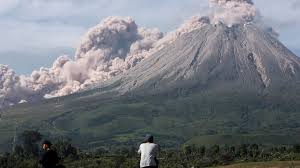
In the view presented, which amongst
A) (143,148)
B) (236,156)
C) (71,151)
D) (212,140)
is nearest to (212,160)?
(236,156)

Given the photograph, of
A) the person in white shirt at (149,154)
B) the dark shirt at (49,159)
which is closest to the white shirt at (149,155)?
the person in white shirt at (149,154)

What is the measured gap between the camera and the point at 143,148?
74.4 ft

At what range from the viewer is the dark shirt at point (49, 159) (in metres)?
22.9

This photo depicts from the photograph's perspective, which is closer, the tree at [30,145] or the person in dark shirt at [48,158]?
the person in dark shirt at [48,158]

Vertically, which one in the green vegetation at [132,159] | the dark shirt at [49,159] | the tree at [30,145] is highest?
the tree at [30,145]

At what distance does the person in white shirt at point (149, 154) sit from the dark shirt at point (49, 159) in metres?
3.01

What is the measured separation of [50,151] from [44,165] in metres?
0.51

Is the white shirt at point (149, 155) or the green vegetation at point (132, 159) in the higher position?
the green vegetation at point (132, 159)

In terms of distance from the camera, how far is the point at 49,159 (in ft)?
75.3

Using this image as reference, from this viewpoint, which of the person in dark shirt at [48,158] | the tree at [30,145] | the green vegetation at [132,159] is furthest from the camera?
the tree at [30,145]

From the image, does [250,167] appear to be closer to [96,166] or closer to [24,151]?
[96,166]

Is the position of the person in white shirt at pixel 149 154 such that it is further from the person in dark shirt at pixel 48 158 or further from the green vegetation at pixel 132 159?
A: the green vegetation at pixel 132 159

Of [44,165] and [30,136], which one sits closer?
[44,165]

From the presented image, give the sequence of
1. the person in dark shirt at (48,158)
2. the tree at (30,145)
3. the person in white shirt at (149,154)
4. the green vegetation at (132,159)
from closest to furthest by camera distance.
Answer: the person in white shirt at (149,154)
the person in dark shirt at (48,158)
the green vegetation at (132,159)
the tree at (30,145)
